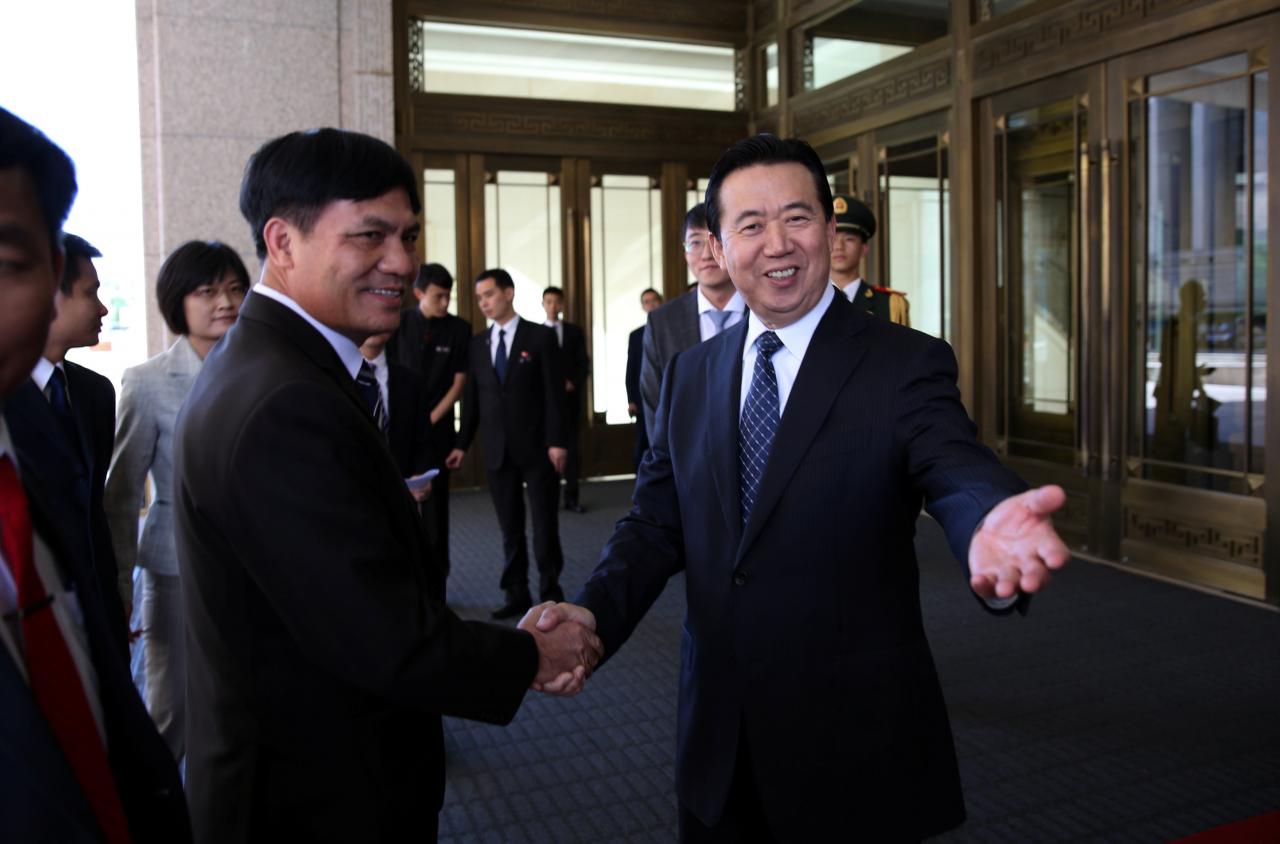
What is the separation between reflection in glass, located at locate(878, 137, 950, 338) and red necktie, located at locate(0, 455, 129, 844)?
6395 millimetres

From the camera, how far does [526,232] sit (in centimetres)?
829

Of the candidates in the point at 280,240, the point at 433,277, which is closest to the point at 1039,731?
the point at 280,240

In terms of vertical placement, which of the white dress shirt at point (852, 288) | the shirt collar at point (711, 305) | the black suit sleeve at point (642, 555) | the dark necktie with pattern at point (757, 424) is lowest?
the black suit sleeve at point (642, 555)

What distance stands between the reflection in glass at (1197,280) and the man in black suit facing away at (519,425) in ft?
9.89

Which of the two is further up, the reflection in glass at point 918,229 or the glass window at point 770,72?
the glass window at point 770,72

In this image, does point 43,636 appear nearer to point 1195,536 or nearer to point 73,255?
point 73,255

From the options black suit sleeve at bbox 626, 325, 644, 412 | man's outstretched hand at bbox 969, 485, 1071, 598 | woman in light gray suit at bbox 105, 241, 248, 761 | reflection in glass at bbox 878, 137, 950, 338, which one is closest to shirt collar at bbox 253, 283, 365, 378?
man's outstretched hand at bbox 969, 485, 1071, 598

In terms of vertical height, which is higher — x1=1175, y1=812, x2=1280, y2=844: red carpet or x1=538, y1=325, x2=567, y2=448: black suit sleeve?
x1=538, y1=325, x2=567, y2=448: black suit sleeve

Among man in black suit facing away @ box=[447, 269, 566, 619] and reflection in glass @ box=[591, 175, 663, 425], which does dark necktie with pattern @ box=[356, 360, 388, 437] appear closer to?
man in black suit facing away @ box=[447, 269, 566, 619]

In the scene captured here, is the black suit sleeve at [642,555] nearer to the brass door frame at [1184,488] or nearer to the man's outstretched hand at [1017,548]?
the man's outstretched hand at [1017,548]

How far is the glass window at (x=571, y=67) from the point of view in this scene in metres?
7.98

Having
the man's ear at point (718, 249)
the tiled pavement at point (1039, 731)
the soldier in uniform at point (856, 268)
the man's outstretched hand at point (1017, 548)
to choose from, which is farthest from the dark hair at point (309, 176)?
the soldier in uniform at point (856, 268)

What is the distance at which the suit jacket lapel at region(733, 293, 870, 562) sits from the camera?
1.54 meters

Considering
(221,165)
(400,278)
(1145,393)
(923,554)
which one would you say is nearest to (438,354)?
(221,165)
